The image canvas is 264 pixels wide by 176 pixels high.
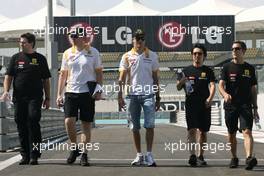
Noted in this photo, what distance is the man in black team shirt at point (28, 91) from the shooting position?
8.29m

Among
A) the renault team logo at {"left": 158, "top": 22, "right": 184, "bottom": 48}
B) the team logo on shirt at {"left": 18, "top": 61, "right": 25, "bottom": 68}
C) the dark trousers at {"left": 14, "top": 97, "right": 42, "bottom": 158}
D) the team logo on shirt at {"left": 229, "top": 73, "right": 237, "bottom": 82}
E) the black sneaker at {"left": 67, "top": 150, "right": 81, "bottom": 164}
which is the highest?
the renault team logo at {"left": 158, "top": 22, "right": 184, "bottom": 48}

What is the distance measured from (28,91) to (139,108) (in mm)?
1459

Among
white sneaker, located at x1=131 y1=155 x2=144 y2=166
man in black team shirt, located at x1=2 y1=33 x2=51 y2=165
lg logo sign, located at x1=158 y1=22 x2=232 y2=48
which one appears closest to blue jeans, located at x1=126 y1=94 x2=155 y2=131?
white sneaker, located at x1=131 y1=155 x2=144 y2=166

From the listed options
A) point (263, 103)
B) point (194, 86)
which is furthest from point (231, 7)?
point (194, 86)

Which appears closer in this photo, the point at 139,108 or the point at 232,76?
the point at 232,76

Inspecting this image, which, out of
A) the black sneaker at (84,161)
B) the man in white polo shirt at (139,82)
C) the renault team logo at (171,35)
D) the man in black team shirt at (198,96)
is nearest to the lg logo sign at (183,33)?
the renault team logo at (171,35)

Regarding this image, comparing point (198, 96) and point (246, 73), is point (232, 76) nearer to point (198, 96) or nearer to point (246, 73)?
point (246, 73)

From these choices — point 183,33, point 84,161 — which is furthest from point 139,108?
point 183,33

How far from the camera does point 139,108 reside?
8336 mm

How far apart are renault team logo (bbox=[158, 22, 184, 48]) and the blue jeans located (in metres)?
39.6

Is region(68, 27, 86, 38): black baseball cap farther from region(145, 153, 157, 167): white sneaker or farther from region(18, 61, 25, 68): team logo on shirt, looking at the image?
region(145, 153, 157, 167): white sneaker

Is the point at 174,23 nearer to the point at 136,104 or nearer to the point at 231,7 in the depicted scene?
the point at 136,104

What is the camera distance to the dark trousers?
27.2 feet

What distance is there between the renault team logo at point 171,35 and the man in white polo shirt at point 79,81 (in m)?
39.7
